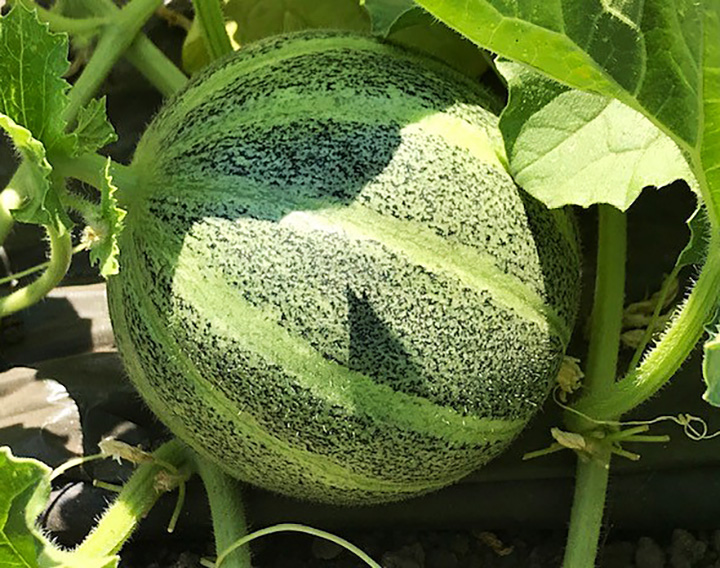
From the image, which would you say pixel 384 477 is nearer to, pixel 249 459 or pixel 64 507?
pixel 249 459

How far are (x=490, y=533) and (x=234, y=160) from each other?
0.78 meters

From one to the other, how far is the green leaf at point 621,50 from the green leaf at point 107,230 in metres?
0.37

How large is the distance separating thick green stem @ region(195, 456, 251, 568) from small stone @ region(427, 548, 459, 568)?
31cm

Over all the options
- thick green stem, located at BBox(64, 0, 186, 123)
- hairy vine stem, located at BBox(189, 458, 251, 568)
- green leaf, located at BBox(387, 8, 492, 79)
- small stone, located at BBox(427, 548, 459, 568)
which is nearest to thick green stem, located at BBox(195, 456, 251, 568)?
hairy vine stem, located at BBox(189, 458, 251, 568)

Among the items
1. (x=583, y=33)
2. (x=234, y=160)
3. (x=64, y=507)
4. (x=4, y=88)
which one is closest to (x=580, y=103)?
(x=583, y=33)

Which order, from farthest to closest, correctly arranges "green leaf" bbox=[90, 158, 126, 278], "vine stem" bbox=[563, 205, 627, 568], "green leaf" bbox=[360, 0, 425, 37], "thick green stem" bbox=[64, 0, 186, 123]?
"thick green stem" bbox=[64, 0, 186, 123] < "vine stem" bbox=[563, 205, 627, 568] < "green leaf" bbox=[360, 0, 425, 37] < "green leaf" bbox=[90, 158, 126, 278]

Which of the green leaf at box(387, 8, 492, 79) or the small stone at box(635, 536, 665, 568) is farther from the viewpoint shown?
the small stone at box(635, 536, 665, 568)

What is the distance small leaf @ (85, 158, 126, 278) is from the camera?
116 centimetres

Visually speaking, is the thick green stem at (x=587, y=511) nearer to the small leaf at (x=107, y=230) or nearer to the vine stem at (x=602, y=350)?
the vine stem at (x=602, y=350)

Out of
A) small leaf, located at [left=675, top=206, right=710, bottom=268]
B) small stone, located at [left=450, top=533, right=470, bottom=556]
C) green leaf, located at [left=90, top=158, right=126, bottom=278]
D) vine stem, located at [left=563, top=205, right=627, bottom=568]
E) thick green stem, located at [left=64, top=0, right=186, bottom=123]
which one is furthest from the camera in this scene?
small stone, located at [left=450, top=533, right=470, bottom=556]

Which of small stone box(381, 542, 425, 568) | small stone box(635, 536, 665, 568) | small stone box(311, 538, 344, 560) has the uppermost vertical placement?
small stone box(311, 538, 344, 560)

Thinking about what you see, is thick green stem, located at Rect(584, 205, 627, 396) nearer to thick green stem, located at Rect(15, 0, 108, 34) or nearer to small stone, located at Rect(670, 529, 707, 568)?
small stone, located at Rect(670, 529, 707, 568)

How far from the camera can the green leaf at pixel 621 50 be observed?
1050 mm

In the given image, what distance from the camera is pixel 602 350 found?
→ 60.9 inches
